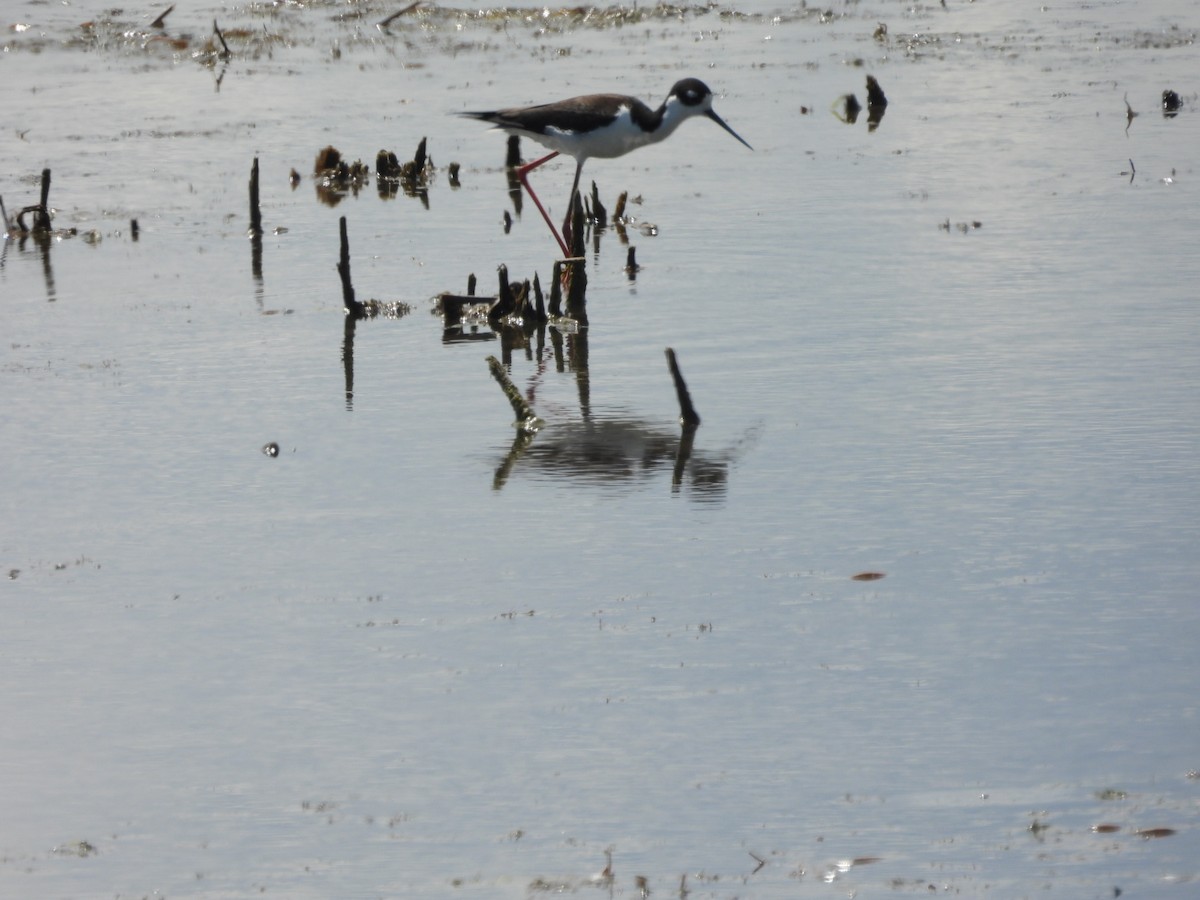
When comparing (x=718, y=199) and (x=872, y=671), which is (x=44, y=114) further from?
(x=872, y=671)

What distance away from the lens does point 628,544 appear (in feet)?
27.9

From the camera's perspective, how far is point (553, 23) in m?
30.3

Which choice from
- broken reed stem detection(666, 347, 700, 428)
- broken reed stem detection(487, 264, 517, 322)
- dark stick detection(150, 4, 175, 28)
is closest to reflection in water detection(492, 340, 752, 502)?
broken reed stem detection(666, 347, 700, 428)

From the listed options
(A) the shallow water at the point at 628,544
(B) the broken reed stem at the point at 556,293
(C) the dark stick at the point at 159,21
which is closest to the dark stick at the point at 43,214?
(A) the shallow water at the point at 628,544

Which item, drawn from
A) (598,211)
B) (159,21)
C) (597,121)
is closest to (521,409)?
(597,121)

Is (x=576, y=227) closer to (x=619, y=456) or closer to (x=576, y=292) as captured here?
(x=576, y=292)

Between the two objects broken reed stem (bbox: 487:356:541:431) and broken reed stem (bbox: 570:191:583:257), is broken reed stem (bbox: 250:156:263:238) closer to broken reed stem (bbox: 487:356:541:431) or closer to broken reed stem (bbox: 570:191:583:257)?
broken reed stem (bbox: 570:191:583:257)

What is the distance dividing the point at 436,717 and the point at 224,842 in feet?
3.40

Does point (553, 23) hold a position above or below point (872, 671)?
above

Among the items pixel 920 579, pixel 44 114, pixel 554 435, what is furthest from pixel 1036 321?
pixel 44 114

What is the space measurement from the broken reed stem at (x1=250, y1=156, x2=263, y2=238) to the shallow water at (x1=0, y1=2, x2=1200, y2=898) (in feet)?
0.75

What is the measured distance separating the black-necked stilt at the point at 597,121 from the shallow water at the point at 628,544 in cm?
84

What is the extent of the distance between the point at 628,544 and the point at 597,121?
6.44 meters

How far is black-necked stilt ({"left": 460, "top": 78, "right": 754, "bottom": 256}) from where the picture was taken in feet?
46.9
